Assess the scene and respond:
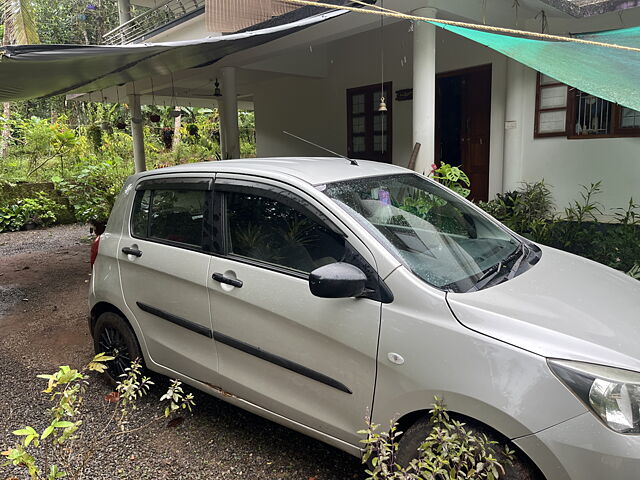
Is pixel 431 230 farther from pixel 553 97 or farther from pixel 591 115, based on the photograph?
pixel 553 97

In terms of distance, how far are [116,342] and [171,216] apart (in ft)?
3.36

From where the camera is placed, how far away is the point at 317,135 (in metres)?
10.8

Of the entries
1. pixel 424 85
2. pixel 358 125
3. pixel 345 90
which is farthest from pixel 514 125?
pixel 345 90

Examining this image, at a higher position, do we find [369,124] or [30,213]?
[369,124]

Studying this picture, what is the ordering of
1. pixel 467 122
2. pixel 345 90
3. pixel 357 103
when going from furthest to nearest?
pixel 345 90 < pixel 357 103 < pixel 467 122

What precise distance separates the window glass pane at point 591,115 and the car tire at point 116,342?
633 centimetres

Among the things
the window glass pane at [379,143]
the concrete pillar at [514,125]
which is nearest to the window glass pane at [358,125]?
the window glass pane at [379,143]

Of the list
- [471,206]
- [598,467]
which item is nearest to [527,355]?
[598,467]

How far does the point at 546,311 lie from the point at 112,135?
19.8m

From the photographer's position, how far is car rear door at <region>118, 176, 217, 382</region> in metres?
2.75

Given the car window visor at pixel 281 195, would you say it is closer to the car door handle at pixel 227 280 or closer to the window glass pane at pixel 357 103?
the car door handle at pixel 227 280

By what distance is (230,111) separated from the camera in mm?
9383

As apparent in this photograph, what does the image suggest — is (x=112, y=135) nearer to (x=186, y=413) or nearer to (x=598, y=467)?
(x=186, y=413)

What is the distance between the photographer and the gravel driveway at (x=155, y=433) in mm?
2537
